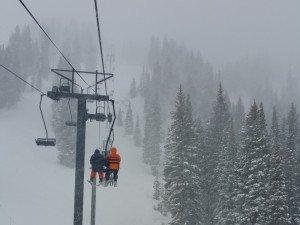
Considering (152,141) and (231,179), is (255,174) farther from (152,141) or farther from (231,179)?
(152,141)

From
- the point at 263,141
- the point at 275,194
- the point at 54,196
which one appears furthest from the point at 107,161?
the point at 54,196

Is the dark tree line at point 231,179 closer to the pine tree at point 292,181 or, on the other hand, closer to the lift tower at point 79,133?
the pine tree at point 292,181

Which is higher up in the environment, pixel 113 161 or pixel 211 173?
pixel 113 161

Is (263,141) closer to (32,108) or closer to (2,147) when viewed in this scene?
(2,147)

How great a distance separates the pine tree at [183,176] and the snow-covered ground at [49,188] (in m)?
12.9

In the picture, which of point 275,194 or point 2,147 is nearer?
point 275,194

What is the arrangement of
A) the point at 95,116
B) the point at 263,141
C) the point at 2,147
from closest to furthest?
the point at 95,116
the point at 263,141
the point at 2,147

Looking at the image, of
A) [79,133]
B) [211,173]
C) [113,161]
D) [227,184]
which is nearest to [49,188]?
[211,173]

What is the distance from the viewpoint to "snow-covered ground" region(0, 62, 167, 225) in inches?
1633

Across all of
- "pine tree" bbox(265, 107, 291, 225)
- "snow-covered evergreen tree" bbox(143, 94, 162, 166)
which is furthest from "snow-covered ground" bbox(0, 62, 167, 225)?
"pine tree" bbox(265, 107, 291, 225)

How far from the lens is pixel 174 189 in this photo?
3400 cm

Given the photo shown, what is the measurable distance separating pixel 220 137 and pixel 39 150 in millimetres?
37190

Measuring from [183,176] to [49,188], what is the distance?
23436 mm

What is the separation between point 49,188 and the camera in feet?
166
